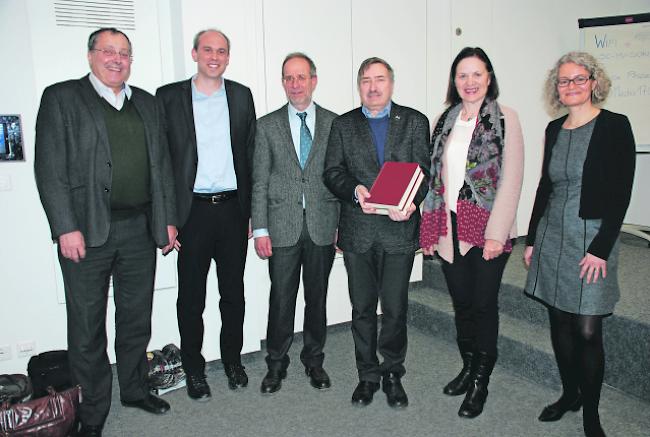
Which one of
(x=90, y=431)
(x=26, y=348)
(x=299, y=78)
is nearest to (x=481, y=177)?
(x=299, y=78)

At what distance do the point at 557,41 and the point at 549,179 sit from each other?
3052 mm

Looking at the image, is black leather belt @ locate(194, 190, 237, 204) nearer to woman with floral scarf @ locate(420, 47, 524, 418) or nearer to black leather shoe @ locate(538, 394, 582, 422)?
woman with floral scarf @ locate(420, 47, 524, 418)

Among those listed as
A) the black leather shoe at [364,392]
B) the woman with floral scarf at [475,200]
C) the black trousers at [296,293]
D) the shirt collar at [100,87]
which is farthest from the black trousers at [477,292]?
the shirt collar at [100,87]

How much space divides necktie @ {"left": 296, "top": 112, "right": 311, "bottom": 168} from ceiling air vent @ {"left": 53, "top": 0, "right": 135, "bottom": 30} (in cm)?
125

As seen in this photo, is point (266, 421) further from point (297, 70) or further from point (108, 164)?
point (297, 70)

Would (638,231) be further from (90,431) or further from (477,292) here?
(90,431)

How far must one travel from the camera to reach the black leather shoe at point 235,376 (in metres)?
2.98

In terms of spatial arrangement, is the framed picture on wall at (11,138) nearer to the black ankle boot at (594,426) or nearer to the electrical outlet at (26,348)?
→ the electrical outlet at (26,348)

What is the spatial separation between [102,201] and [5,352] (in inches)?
54.8

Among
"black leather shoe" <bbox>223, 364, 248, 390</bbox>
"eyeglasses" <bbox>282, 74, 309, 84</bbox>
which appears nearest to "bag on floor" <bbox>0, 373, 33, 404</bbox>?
"black leather shoe" <bbox>223, 364, 248, 390</bbox>

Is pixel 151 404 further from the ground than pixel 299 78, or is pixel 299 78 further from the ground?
pixel 299 78

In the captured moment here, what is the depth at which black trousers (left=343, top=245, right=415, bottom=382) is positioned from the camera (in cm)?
262

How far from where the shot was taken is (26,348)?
122 inches

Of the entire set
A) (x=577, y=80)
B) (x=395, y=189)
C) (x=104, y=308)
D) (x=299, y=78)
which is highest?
(x=299, y=78)
